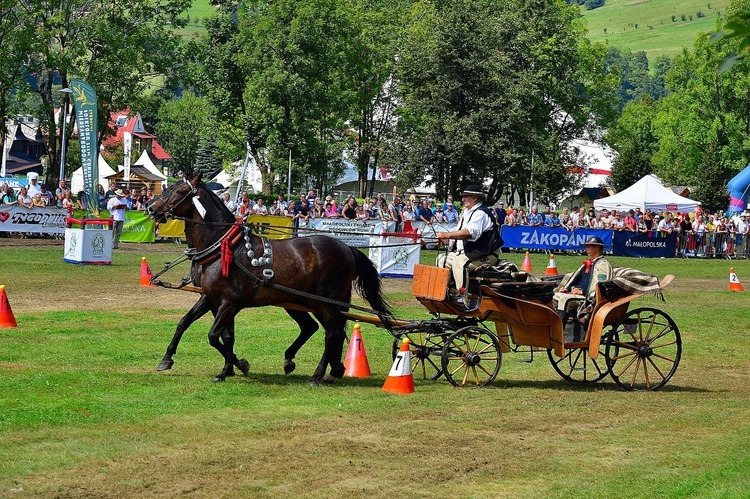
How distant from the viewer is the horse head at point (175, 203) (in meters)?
12.0

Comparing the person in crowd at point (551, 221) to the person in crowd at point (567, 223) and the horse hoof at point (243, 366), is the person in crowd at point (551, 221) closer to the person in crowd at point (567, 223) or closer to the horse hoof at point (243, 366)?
the person in crowd at point (567, 223)

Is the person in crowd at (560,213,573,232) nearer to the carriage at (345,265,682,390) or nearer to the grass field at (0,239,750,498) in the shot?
the grass field at (0,239,750,498)

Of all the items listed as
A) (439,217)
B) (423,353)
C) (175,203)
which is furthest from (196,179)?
(439,217)

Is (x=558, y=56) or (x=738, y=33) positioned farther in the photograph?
(x=558, y=56)

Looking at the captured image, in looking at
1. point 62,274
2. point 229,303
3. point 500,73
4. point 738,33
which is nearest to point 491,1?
A: point 500,73

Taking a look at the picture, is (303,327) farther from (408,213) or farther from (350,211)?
(408,213)

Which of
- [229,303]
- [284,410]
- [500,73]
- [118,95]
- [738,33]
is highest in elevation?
[500,73]

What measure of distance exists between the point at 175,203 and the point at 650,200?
4055 cm

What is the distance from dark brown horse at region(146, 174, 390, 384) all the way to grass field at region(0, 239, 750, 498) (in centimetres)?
61

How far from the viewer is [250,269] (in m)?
11.7

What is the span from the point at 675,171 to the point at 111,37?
5336 centimetres

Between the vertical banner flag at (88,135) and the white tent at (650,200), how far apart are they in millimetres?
28189

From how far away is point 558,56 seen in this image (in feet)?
217

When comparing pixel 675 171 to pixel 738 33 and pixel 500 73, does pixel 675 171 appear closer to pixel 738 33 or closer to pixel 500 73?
pixel 500 73
